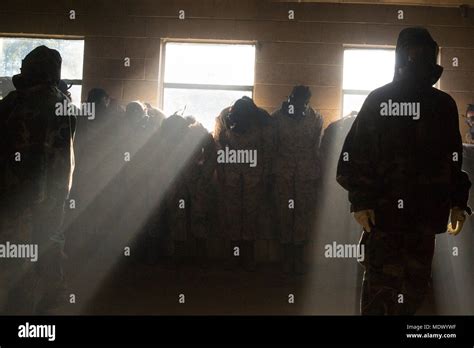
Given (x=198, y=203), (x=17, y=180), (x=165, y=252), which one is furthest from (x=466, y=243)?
(x=17, y=180)

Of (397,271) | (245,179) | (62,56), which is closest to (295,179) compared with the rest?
(245,179)

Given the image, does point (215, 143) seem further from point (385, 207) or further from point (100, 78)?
point (385, 207)

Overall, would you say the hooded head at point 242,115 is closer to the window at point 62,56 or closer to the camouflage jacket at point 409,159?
the window at point 62,56


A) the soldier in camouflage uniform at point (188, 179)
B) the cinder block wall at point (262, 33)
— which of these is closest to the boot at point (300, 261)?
the soldier in camouflage uniform at point (188, 179)

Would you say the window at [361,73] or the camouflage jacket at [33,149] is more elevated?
the window at [361,73]

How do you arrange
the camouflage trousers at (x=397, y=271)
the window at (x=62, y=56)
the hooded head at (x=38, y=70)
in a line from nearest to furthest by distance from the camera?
the camouflage trousers at (x=397, y=271), the hooded head at (x=38, y=70), the window at (x=62, y=56)

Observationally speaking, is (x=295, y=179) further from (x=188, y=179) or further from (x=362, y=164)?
(x=362, y=164)

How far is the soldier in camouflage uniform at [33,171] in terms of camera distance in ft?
9.89

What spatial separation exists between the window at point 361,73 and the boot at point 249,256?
225cm

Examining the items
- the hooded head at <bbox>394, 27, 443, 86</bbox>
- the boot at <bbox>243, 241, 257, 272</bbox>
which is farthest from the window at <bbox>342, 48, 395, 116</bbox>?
the hooded head at <bbox>394, 27, 443, 86</bbox>

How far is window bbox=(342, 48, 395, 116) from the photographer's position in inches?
248

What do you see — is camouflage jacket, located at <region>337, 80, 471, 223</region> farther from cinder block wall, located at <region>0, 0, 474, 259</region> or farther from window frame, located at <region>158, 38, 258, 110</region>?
window frame, located at <region>158, 38, 258, 110</region>

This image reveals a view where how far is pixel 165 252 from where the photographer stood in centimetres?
539

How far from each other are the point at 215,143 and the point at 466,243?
279cm
